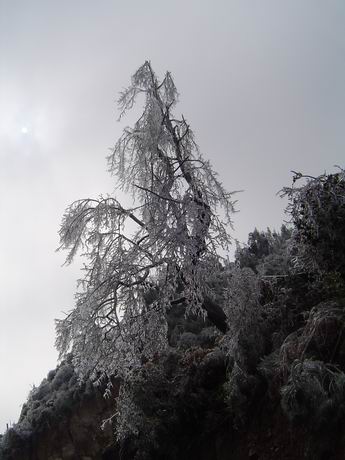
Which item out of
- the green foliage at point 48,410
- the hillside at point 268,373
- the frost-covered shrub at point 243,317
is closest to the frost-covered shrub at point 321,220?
the hillside at point 268,373

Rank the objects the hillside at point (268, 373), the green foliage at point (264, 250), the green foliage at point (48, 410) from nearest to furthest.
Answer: the hillside at point (268, 373), the green foliage at point (264, 250), the green foliage at point (48, 410)

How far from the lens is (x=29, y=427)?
1652cm

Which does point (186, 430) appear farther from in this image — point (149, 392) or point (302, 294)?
point (302, 294)

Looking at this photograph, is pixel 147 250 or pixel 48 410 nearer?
pixel 147 250

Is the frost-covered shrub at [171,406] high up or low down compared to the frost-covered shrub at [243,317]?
down

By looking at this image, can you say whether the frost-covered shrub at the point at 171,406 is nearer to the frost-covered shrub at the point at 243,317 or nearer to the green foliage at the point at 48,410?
the frost-covered shrub at the point at 243,317

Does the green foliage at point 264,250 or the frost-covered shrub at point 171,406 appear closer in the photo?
the frost-covered shrub at point 171,406

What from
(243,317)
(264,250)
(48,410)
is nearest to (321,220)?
(243,317)

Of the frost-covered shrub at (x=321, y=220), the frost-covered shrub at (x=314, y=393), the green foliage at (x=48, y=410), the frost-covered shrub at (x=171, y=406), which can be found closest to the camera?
the frost-covered shrub at (x=314, y=393)

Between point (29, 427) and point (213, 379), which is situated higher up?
point (29, 427)

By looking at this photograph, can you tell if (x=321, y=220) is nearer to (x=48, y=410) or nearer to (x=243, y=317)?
(x=243, y=317)

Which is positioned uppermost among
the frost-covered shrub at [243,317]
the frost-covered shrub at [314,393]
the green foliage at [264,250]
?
the green foliage at [264,250]

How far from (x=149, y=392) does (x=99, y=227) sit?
4058 millimetres

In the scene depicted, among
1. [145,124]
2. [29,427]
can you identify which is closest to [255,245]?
[145,124]
